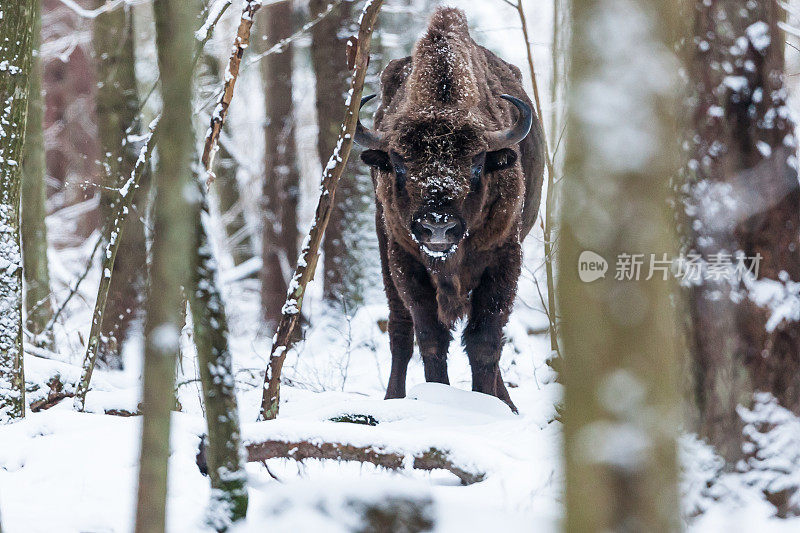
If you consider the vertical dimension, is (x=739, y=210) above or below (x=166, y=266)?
above

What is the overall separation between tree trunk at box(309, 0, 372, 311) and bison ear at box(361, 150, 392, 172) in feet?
10.7

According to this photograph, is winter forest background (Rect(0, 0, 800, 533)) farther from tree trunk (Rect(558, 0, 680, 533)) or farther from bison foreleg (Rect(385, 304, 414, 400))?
bison foreleg (Rect(385, 304, 414, 400))

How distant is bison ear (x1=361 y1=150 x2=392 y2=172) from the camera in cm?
618

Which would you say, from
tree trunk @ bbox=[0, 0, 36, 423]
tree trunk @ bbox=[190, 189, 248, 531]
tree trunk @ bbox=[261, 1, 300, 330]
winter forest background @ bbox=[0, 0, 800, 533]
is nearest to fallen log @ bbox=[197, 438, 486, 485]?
winter forest background @ bbox=[0, 0, 800, 533]

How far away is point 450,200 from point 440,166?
0.89 ft

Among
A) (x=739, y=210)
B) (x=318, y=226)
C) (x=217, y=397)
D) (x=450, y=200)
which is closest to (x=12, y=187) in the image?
(x=318, y=226)

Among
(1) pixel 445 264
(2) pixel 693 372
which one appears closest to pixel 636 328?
(2) pixel 693 372

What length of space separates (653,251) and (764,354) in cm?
157

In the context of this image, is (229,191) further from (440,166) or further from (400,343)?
(440,166)

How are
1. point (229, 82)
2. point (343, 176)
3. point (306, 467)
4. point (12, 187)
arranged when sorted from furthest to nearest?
point (343, 176), point (229, 82), point (12, 187), point (306, 467)

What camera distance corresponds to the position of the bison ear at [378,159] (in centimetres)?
618

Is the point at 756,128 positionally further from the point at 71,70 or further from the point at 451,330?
the point at 71,70

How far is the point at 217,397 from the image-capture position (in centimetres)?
278

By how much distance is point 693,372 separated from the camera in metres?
3.01
